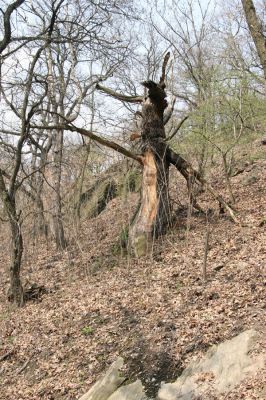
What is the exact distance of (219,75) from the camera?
10594mm

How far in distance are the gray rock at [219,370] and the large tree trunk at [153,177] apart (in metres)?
4.47

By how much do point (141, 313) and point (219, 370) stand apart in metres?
1.99

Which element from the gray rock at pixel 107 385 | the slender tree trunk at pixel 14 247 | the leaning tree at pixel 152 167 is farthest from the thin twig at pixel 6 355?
the leaning tree at pixel 152 167

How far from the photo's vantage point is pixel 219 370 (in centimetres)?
454

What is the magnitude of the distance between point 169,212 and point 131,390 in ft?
16.7

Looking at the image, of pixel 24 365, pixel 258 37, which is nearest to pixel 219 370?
pixel 24 365

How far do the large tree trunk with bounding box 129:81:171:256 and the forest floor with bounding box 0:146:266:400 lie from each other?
14.1 inches

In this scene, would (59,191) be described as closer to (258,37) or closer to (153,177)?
(153,177)

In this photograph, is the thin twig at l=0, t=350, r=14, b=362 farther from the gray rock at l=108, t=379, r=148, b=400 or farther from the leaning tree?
the leaning tree

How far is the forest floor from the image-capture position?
5.23 metres

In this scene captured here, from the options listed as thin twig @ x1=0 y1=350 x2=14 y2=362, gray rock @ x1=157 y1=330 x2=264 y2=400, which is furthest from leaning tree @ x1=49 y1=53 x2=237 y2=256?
gray rock @ x1=157 y1=330 x2=264 y2=400

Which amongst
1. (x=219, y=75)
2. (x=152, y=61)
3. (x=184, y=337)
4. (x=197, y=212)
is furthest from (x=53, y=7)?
(x=152, y=61)

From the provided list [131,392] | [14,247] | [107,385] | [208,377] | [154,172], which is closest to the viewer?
[208,377]

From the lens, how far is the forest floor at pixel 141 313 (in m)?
5.23
